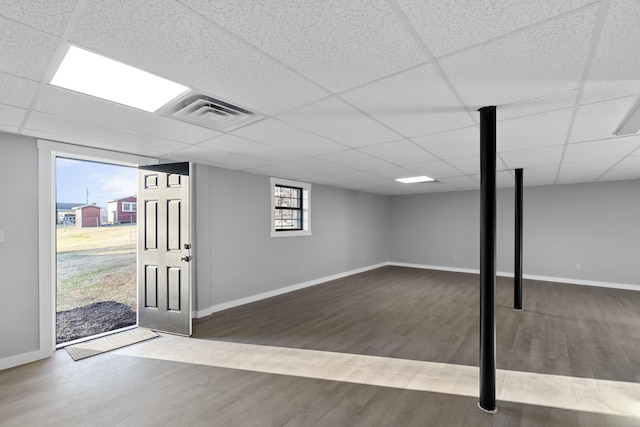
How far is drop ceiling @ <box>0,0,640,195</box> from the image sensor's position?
1.20 m

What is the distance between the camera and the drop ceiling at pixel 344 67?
1.20 meters

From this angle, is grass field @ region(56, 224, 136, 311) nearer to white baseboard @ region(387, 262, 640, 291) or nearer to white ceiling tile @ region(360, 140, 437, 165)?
white ceiling tile @ region(360, 140, 437, 165)

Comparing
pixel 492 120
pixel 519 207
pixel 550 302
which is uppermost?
pixel 492 120

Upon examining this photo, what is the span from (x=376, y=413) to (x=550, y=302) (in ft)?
15.6

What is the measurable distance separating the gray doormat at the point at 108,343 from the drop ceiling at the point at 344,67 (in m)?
2.32

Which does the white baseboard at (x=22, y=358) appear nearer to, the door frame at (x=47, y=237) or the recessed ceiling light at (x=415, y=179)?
the door frame at (x=47, y=237)

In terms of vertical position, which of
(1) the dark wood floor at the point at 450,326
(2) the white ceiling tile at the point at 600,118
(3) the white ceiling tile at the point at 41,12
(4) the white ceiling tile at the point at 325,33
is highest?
(4) the white ceiling tile at the point at 325,33

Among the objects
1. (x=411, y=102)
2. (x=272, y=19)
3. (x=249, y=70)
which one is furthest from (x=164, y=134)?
(x=411, y=102)

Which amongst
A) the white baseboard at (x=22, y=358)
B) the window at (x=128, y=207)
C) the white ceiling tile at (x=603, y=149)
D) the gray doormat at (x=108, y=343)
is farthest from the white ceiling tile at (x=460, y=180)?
the window at (x=128, y=207)

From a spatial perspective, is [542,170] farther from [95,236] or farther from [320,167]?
[95,236]

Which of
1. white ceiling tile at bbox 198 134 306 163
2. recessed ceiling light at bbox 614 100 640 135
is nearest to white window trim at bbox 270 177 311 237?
white ceiling tile at bbox 198 134 306 163

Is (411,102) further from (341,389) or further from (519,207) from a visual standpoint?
(519,207)

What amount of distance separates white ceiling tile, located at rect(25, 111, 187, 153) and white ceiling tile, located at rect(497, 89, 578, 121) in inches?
127

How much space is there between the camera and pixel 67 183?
22.4 feet
